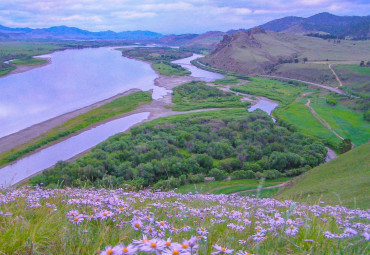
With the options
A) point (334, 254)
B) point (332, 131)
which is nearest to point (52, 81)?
point (332, 131)

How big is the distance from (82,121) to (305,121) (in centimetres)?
3608

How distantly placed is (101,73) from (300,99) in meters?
55.0

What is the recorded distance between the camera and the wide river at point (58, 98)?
30.4 m

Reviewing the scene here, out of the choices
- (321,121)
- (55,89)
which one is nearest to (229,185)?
(321,121)

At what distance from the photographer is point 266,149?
3300 centimetres

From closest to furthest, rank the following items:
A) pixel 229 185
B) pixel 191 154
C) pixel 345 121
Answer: pixel 229 185, pixel 191 154, pixel 345 121

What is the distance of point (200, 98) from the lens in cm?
6159

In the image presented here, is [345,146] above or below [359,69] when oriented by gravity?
below

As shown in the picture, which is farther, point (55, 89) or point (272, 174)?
point (55, 89)

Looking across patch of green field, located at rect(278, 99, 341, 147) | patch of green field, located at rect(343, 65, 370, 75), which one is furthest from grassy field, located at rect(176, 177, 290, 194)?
patch of green field, located at rect(343, 65, 370, 75)

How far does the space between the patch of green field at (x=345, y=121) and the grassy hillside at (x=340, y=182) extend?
17.8 meters

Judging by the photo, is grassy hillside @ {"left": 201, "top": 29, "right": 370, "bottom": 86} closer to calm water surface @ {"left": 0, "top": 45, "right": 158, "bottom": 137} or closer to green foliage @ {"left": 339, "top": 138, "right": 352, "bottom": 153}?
calm water surface @ {"left": 0, "top": 45, "right": 158, "bottom": 137}

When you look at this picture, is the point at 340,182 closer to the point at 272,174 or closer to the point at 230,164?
the point at 272,174

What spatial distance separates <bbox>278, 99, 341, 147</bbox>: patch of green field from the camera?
4046 centimetres
